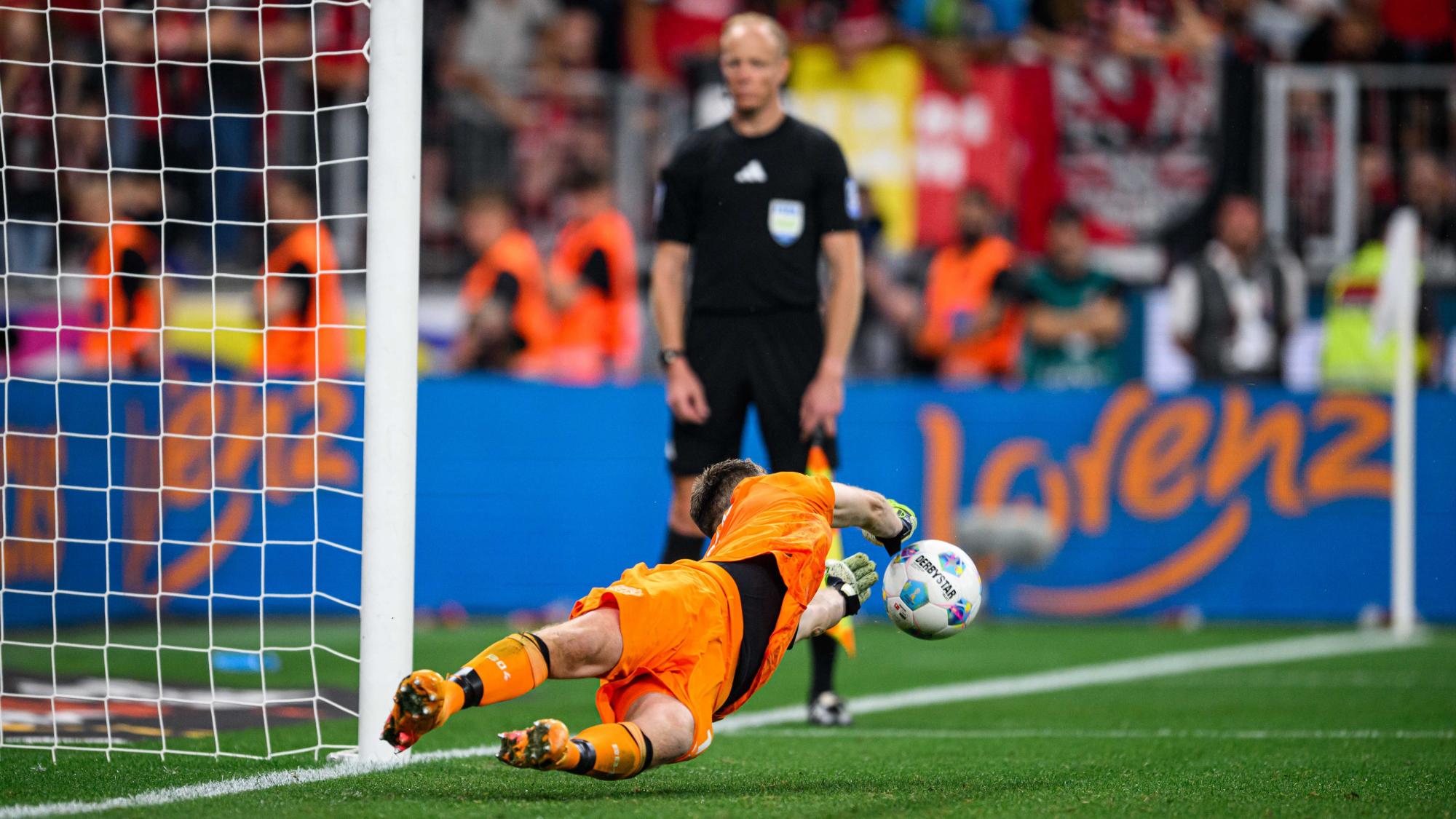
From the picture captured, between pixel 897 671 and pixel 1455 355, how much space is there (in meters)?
7.04

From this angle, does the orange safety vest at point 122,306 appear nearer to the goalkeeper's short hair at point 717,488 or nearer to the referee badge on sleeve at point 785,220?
the referee badge on sleeve at point 785,220

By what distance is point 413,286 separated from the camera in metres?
4.95

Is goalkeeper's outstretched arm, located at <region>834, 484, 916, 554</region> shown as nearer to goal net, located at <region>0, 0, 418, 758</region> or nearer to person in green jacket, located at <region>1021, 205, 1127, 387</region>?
goal net, located at <region>0, 0, 418, 758</region>

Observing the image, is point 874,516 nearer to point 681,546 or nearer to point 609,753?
point 609,753

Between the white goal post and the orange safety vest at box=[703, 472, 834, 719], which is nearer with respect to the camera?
the orange safety vest at box=[703, 472, 834, 719]

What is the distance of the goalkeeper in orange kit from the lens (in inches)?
156

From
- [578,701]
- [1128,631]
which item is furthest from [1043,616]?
[578,701]

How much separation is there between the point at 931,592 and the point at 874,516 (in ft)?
0.86

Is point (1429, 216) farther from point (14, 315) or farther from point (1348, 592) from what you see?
point (14, 315)

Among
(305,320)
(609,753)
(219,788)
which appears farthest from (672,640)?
(305,320)

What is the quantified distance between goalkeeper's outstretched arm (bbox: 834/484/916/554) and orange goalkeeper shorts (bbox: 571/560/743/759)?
58cm

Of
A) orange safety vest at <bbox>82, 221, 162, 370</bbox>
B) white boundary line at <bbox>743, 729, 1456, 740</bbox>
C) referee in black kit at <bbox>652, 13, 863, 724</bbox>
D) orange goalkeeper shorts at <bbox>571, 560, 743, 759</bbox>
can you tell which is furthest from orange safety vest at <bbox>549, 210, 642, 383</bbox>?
orange goalkeeper shorts at <bbox>571, 560, 743, 759</bbox>

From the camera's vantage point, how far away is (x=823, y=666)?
6.38 m

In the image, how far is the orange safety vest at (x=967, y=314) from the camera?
459 inches
